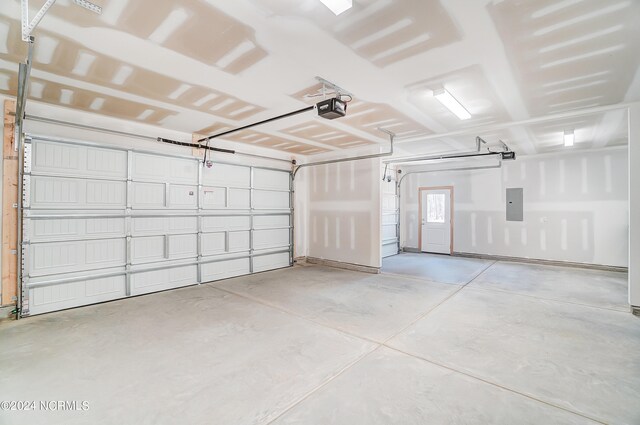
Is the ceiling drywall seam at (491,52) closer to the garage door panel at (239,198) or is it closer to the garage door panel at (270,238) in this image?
Result: the garage door panel at (239,198)

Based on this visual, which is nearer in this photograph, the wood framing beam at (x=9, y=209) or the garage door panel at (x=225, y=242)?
the wood framing beam at (x=9, y=209)

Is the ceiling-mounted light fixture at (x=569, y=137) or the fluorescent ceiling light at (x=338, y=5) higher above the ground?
the ceiling-mounted light fixture at (x=569, y=137)

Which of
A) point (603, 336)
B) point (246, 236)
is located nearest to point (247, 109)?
point (246, 236)

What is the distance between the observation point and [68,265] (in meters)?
4.02

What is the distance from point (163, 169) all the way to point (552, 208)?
343 inches

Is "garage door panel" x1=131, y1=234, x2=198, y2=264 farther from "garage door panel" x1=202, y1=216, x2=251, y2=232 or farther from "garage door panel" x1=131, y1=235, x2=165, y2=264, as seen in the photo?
"garage door panel" x1=202, y1=216, x2=251, y2=232

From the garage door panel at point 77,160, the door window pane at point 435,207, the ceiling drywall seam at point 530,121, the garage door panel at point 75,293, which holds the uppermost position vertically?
the ceiling drywall seam at point 530,121

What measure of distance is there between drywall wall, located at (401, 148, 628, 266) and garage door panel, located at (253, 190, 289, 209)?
16.2 ft

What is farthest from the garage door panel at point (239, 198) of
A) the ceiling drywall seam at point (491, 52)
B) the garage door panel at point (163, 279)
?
the ceiling drywall seam at point (491, 52)

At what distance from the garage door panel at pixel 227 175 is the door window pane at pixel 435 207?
5.79 m

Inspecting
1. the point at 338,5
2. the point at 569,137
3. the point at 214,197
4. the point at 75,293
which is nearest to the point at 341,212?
the point at 214,197

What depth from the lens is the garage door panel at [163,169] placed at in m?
4.67

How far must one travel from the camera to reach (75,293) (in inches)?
160

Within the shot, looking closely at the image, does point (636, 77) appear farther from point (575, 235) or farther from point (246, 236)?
point (246, 236)
